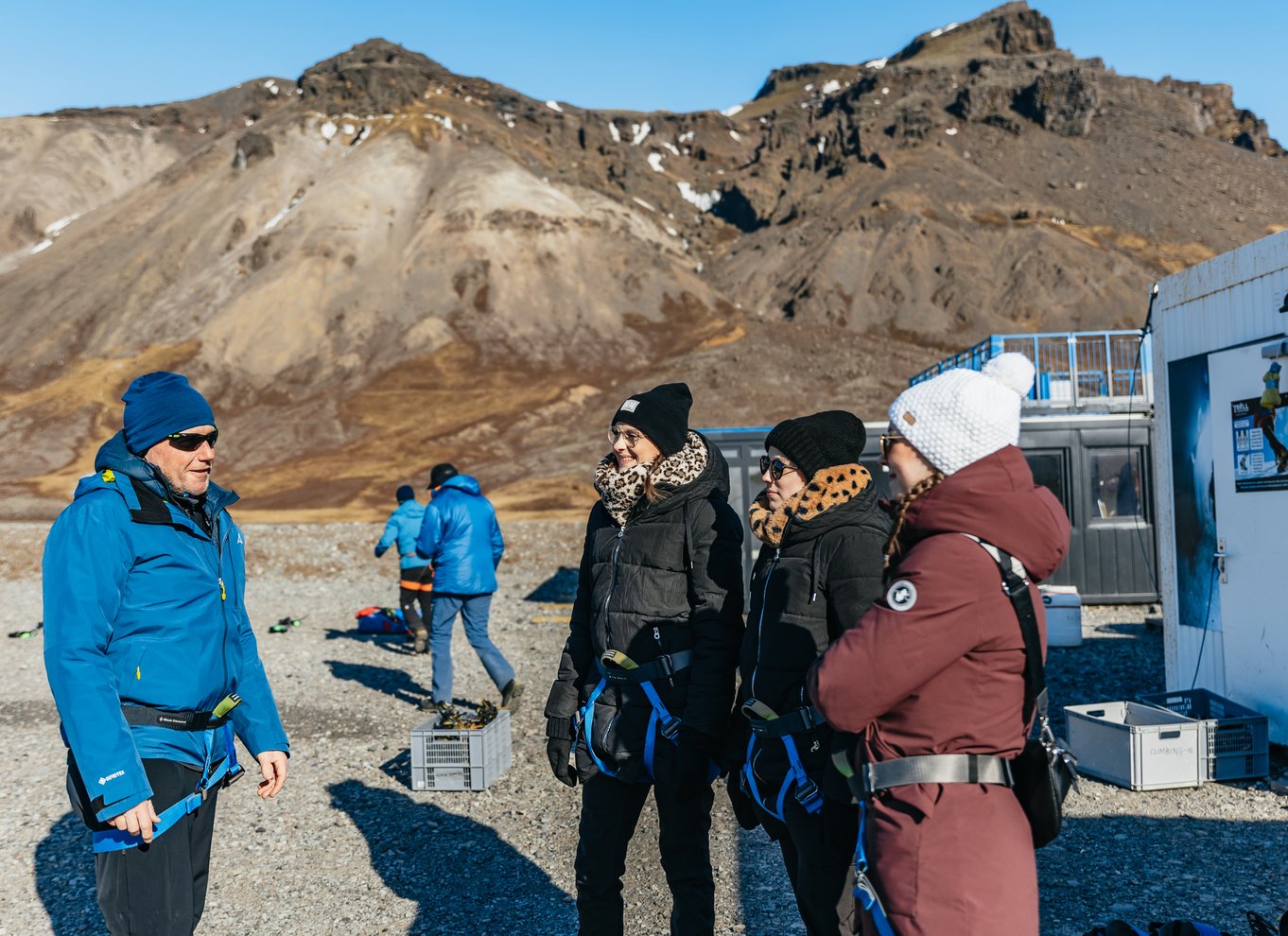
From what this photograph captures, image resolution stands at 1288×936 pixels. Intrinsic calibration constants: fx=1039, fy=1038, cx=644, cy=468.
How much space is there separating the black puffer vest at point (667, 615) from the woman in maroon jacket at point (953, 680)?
114 cm

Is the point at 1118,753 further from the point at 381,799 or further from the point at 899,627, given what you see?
the point at 899,627

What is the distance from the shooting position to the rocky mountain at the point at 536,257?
43.8 metres

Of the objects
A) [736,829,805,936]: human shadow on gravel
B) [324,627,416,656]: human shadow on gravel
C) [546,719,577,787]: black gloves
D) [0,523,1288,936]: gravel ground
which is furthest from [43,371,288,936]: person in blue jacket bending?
[324,627,416,656]: human shadow on gravel

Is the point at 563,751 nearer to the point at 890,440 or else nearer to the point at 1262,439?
the point at 890,440

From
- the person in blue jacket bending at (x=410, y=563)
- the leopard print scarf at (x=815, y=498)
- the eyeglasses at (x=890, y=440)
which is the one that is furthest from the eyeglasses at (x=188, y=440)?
the person in blue jacket bending at (x=410, y=563)

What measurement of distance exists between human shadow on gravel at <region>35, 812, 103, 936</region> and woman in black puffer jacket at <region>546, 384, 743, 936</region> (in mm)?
2312

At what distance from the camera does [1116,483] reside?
1403 cm

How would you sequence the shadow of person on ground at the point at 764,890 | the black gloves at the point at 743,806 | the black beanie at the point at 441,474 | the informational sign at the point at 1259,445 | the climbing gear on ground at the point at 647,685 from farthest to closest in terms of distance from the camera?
1. the black beanie at the point at 441,474
2. the informational sign at the point at 1259,445
3. the shadow of person on ground at the point at 764,890
4. the climbing gear on ground at the point at 647,685
5. the black gloves at the point at 743,806

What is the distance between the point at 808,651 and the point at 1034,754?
85 centimetres

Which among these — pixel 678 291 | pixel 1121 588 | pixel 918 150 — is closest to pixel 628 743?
pixel 1121 588

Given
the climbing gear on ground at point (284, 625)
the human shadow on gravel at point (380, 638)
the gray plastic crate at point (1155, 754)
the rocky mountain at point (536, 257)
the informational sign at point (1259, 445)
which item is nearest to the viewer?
the gray plastic crate at point (1155, 754)

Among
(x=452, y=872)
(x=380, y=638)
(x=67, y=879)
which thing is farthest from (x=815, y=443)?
(x=380, y=638)

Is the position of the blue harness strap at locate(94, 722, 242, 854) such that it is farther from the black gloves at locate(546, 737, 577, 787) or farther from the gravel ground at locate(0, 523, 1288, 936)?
the gravel ground at locate(0, 523, 1288, 936)

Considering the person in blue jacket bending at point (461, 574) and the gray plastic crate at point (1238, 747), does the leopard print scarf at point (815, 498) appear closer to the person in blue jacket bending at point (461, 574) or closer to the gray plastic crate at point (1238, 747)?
the gray plastic crate at point (1238, 747)
